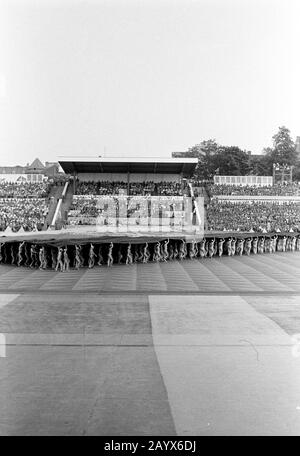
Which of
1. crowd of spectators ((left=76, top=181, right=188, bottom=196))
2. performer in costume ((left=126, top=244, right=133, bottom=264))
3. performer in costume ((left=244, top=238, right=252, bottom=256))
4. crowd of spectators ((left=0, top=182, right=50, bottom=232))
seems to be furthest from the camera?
crowd of spectators ((left=76, top=181, right=188, bottom=196))

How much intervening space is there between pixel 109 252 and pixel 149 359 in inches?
492

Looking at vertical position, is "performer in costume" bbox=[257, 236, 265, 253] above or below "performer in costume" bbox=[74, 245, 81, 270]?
below

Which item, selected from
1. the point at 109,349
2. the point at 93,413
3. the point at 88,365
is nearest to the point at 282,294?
the point at 109,349

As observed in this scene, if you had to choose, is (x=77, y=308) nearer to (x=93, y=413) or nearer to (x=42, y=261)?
(x=93, y=413)

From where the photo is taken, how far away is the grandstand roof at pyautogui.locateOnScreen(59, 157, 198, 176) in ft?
171

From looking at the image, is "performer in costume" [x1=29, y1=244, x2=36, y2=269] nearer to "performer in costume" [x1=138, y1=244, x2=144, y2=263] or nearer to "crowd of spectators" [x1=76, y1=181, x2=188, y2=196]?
"performer in costume" [x1=138, y1=244, x2=144, y2=263]

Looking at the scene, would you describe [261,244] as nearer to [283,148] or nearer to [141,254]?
[141,254]

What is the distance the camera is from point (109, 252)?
20000 mm

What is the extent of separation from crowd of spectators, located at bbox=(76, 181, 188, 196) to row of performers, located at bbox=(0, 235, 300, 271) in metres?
25.9

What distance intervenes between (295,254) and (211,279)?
39.0 ft

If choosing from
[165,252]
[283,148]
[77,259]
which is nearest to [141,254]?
[165,252]

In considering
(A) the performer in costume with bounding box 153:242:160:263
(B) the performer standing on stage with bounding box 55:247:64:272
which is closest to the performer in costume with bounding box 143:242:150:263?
(A) the performer in costume with bounding box 153:242:160:263

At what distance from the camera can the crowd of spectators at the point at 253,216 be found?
4200 cm

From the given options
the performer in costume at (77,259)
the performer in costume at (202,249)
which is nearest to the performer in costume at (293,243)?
the performer in costume at (202,249)
